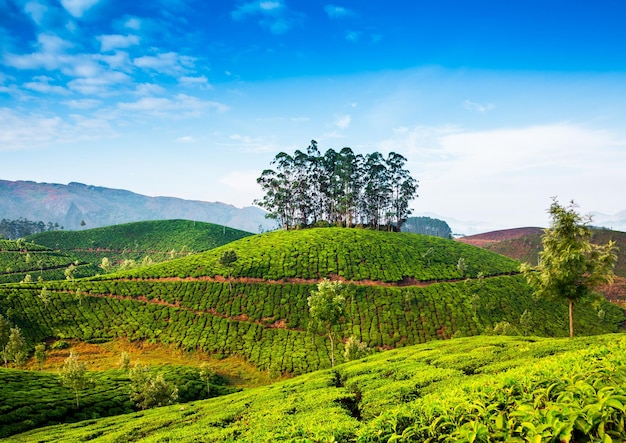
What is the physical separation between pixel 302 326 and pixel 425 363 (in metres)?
41.9

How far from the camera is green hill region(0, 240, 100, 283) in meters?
104

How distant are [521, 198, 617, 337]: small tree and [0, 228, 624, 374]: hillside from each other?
64.0ft

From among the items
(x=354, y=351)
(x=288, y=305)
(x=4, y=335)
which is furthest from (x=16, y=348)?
(x=354, y=351)

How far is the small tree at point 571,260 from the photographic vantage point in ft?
94.1

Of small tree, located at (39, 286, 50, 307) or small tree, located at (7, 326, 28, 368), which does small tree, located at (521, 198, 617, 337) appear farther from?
small tree, located at (39, 286, 50, 307)

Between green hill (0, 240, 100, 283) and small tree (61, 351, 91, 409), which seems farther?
green hill (0, 240, 100, 283)

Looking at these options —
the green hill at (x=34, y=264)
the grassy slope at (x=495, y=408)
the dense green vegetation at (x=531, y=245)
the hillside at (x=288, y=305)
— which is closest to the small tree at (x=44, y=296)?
the hillside at (x=288, y=305)

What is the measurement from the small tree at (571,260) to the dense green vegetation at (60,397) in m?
38.3

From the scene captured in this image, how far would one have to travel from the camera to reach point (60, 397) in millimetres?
33031

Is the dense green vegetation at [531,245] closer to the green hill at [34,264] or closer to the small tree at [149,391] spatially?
the small tree at [149,391]

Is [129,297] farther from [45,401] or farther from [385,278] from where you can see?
[385,278]

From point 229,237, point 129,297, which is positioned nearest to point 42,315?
point 129,297

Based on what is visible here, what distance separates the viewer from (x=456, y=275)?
76.8 m

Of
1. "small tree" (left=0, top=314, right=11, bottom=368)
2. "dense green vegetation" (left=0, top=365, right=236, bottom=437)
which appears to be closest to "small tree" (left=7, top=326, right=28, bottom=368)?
"small tree" (left=0, top=314, right=11, bottom=368)
